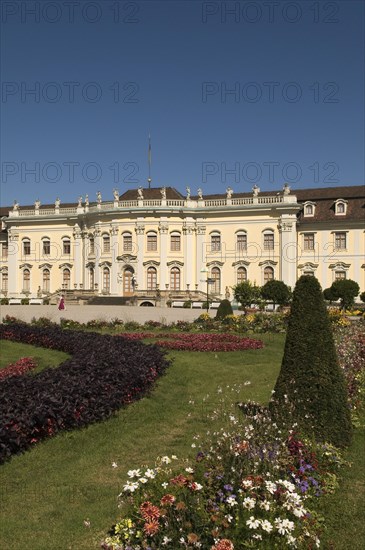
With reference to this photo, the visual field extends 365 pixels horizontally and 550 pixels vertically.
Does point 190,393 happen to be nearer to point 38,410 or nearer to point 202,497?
point 38,410

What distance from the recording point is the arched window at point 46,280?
49.2 m

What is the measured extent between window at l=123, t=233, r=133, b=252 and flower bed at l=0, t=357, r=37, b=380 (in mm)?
31338

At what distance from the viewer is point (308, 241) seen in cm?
4262

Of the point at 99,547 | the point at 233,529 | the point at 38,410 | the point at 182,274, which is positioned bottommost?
the point at 99,547

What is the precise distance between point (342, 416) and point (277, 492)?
3.11m

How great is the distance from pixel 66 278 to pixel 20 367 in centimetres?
3770

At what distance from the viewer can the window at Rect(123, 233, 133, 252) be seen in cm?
4388

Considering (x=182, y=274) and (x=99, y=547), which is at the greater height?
(x=182, y=274)

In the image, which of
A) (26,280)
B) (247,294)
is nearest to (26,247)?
(26,280)

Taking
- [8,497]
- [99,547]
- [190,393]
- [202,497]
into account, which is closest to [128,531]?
A: [99,547]

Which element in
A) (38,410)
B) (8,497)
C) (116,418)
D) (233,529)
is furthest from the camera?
(116,418)

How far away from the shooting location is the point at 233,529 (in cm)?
427

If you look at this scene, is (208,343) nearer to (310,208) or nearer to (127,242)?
(127,242)

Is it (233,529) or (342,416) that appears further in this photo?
(342,416)
